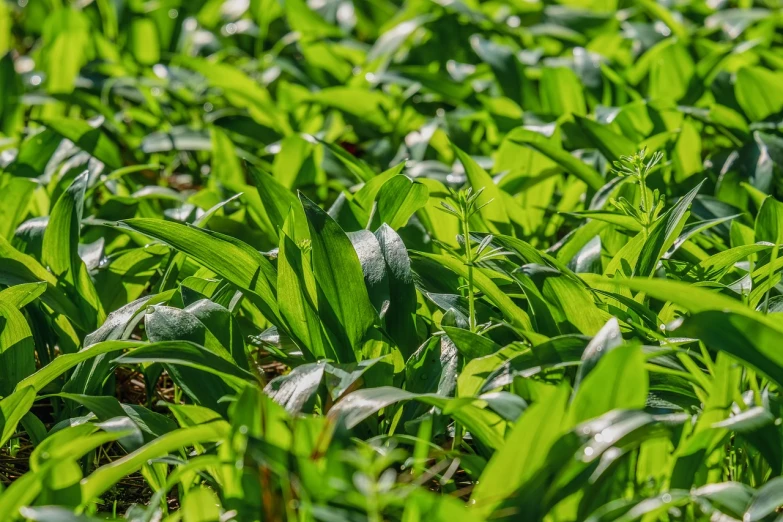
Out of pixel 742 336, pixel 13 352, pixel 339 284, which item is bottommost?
pixel 13 352

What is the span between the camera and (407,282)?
167cm

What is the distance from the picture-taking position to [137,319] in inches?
64.6

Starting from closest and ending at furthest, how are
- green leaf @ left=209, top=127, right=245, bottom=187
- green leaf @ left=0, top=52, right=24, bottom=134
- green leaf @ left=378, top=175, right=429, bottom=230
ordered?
green leaf @ left=378, top=175, right=429, bottom=230
green leaf @ left=209, top=127, right=245, bottom=187
green leaf @ left=0, top=52, right=24, bottom=134

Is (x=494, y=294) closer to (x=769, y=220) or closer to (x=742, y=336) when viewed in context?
(x=742, y=336)

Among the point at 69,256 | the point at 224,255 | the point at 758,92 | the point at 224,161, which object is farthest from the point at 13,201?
the point at 758,92

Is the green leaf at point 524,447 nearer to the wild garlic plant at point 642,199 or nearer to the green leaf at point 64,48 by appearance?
the wild garlic plant at point 642,199

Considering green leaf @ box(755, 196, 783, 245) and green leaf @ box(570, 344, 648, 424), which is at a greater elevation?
green leaf @ box(570, 344, 648, 424)

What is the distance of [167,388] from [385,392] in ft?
2.73

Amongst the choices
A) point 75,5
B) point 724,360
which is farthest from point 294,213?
point 75,5

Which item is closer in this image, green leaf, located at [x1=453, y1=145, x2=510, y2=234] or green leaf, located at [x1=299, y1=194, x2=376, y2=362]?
green leaf, located at [x1=299, y1=194, x2=376, y2=362]

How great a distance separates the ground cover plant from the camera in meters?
1.21

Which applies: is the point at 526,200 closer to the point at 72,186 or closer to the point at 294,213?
the point at 294,213

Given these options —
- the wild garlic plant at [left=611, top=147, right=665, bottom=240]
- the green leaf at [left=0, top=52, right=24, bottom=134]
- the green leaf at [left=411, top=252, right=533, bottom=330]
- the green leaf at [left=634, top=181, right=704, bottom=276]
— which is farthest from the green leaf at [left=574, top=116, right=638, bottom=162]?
the green leaf at [left=0, top=52, right=24, bottom=134]

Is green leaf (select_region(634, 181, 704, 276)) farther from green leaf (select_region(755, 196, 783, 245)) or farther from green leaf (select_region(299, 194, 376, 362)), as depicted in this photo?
green leaf (select_region(299, 194, 376, 362))
